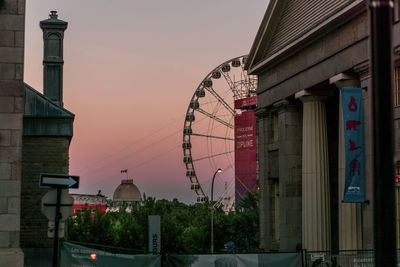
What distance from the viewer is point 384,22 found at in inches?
301

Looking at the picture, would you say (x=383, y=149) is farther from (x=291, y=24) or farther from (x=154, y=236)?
(x=154, y=236)

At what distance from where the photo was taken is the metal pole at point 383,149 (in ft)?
25.3

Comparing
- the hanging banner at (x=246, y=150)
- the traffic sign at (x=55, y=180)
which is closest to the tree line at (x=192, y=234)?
the hanging banner at (x=246, y=150)

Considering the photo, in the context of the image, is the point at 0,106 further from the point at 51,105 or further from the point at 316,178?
the point at 51,105

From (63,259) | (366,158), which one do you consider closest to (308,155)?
(366,158)

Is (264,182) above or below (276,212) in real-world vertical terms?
above

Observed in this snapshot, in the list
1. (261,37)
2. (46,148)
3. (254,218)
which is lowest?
(254,218)

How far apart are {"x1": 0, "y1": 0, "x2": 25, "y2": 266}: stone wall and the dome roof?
15112 centimetres

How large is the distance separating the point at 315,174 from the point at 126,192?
137 m

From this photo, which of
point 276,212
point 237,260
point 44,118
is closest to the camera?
point 237,260

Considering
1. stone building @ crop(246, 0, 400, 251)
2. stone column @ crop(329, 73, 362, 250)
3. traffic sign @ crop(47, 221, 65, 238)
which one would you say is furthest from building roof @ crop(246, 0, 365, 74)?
traffic sign @ crop(47, 221, 65, 238)

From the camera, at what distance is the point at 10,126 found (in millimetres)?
16562

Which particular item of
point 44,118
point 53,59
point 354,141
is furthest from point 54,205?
point 53,59

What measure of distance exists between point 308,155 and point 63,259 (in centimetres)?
1595
